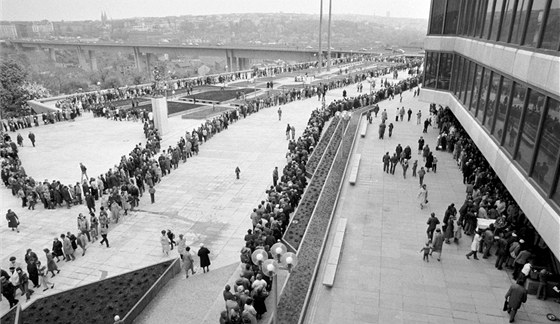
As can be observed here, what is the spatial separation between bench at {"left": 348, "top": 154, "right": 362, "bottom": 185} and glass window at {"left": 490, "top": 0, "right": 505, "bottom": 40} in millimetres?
7649

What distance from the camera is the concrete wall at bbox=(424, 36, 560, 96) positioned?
912cm

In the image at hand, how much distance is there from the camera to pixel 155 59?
363 ft

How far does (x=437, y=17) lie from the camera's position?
917 inches

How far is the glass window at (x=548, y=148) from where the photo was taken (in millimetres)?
9000

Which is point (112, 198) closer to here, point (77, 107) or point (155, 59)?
point (77, 107)

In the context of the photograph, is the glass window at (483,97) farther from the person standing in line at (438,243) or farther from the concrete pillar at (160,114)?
the concrete pillar at (160,114)

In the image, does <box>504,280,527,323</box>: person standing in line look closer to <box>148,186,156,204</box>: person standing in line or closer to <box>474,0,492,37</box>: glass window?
<box>474,0,492,37</box>: glass window

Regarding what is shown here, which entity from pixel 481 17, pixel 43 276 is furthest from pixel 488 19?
pixel 43 276

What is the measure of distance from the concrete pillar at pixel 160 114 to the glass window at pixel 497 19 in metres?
20.9

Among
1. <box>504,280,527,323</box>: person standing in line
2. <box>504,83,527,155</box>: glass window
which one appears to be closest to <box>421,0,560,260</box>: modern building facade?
<box>504,83,527,155</box>: glass window

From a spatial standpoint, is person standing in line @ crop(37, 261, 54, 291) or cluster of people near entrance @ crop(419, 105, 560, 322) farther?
person standing in line @ crop(37, 261, 54, 291)

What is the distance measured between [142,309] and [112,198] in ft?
22.5

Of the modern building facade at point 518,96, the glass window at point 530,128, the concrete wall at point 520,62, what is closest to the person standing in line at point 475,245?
the modern building facade at point 518,96

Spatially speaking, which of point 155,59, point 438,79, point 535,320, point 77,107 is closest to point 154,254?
point 535,320
